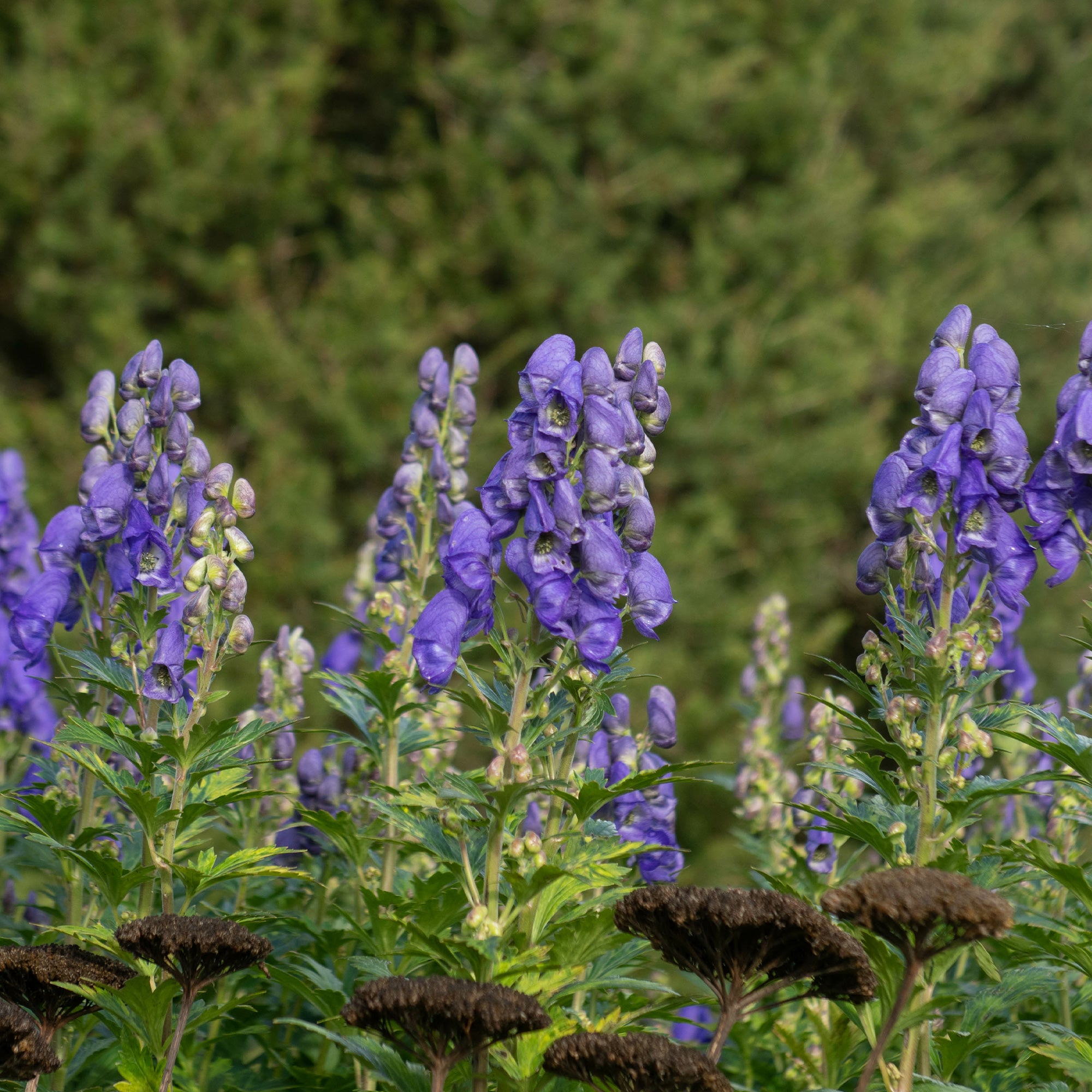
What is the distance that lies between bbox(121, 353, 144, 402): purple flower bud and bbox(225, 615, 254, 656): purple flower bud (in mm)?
784

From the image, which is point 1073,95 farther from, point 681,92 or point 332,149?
point 332,149

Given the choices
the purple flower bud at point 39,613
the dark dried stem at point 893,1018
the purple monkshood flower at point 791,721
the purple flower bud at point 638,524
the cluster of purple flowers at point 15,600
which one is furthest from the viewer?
the purple monkshood flower at point 791,721

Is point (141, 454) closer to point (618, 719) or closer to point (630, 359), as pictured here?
point (630, 359)

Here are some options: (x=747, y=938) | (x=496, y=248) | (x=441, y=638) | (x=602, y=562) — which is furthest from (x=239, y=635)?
→ (x=496, y=248)

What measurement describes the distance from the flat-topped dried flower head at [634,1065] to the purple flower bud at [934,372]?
1533 millimetres

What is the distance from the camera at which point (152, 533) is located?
120 inches

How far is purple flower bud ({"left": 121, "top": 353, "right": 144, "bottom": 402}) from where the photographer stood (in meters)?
3.30

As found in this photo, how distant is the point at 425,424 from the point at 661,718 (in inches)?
44.0

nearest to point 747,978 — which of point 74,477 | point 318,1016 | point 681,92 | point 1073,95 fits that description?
point 318,1016

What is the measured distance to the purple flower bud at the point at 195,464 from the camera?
120 inches

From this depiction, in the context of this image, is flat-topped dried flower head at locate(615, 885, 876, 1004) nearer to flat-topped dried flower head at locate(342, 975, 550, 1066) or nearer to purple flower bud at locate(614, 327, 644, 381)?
flat-topped dried flower head at locate(342, 975, 550, 1066)

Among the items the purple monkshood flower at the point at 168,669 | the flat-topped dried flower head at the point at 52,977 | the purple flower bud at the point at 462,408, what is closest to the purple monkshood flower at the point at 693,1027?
the purple flower bud at the point at 462,408

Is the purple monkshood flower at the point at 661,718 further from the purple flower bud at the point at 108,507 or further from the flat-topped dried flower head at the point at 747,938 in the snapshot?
the purple flower bud at the point at 108,507

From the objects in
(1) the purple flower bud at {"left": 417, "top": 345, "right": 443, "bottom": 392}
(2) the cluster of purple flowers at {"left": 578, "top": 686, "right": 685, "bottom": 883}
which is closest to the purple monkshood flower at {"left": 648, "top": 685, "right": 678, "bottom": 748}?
(2) the cluster of purple flowers at {"left": 578, "top": 686, "right": 685, "bottom": 883}
